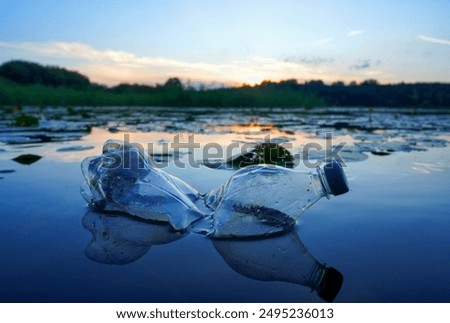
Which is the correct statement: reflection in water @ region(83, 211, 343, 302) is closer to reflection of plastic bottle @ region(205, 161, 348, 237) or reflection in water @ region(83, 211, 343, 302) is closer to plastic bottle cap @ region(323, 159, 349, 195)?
reflection of plastic bottle @ region(205, 161, 348, 237)

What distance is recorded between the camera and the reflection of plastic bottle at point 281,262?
1.00 metres

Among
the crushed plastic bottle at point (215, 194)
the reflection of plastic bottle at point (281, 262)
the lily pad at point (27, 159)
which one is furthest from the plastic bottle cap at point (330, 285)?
the lily pad at point (27, 159)

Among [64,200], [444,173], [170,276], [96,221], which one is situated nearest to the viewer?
[170,276]

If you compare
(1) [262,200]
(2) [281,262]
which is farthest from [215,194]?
(2) [281,262]

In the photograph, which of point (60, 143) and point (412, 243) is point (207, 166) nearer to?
point (412, 243)

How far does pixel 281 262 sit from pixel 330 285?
199 mm

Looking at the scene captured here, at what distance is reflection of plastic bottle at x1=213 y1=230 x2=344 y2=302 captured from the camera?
999 mm

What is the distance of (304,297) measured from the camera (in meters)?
0.92

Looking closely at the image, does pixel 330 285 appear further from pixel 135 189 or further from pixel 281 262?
pixel 135 189

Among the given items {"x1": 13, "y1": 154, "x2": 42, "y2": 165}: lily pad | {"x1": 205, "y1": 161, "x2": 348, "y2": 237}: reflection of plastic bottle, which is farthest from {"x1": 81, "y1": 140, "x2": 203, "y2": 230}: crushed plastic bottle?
{"x1": 13, "y1": 154, "x2": 42, "y2": 165}: lily pad

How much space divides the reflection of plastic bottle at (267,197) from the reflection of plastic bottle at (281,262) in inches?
3.1

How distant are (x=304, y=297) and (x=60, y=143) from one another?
3704mm
